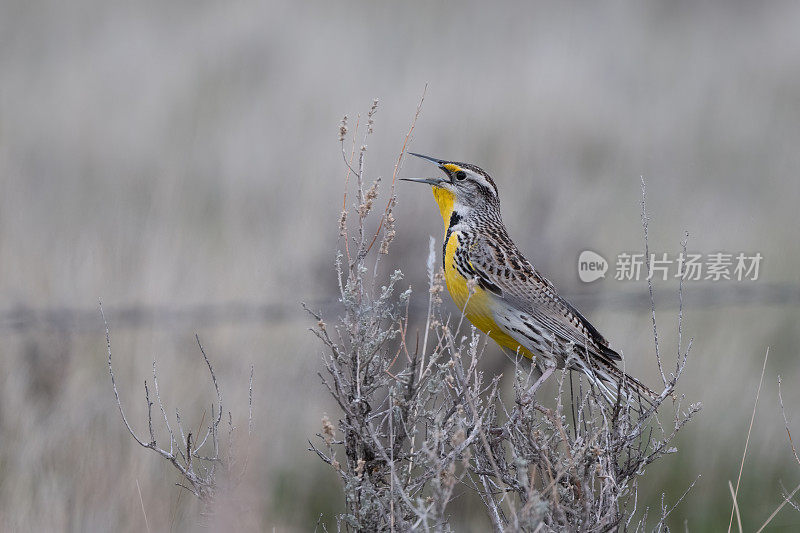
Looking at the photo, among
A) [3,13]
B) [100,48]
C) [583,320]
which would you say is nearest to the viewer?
[583,320]

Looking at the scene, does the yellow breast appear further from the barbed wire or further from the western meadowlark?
the barbed wire

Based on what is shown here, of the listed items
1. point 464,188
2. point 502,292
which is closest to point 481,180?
point 464,188

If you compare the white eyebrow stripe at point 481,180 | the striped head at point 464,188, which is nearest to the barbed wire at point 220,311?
the striped head at point 464,188

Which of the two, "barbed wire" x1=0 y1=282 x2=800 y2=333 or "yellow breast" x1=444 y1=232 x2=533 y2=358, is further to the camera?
"barbed wire" x1=0 y1=282 x2=800 y2=333

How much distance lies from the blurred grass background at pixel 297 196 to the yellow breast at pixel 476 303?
2.95 ft

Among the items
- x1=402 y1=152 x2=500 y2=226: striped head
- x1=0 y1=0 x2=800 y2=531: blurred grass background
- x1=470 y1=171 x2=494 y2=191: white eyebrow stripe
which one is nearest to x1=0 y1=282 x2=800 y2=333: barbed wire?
→ x1=0 y1=0 x2=800 y2=531: blurred grass background

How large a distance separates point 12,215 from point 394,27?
17.0 ft

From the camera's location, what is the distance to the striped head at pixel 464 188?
3.53 metres

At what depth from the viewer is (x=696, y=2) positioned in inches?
468

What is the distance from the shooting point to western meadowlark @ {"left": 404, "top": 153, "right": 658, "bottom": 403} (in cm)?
322

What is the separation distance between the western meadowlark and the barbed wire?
3.03 ft

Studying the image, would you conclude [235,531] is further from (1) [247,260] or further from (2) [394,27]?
(2) [394,27]

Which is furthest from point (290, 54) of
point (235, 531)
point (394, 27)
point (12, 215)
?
point (235, 531)

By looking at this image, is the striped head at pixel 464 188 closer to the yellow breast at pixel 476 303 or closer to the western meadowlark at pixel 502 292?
the western meadowlark at pixel 502 292
